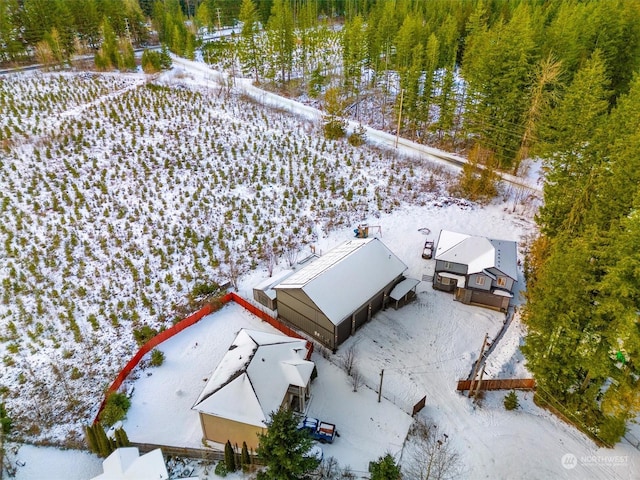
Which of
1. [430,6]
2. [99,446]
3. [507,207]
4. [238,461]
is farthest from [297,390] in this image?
[430,6]

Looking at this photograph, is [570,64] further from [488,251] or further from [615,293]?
[615,293]

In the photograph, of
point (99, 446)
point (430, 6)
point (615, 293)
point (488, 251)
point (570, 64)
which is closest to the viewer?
point (615, 293)

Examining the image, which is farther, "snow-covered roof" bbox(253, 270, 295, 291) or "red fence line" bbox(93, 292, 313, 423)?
"snow-covered roof" bbox(253, 270, 295, 291)

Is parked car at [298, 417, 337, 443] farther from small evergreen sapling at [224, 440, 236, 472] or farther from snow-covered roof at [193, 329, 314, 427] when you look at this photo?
small evergreen sapling at [224, 440, 236, 472]

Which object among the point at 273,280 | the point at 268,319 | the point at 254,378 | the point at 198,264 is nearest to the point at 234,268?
the point at 198,264

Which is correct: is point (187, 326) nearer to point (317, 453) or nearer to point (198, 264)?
point (198, 264)

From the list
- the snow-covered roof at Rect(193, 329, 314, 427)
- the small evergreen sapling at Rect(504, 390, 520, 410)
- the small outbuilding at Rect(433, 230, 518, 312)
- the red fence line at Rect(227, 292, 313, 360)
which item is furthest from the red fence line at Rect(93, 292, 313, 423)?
the small outbuilding at Rect(433, 230, 518, 312)
